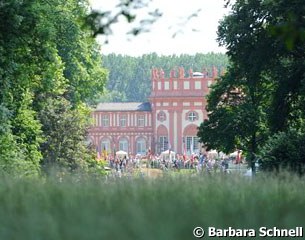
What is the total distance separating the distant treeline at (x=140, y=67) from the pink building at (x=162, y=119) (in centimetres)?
3963

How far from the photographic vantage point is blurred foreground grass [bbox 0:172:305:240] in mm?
7070

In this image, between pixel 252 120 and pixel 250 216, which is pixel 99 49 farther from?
pixel 250 216

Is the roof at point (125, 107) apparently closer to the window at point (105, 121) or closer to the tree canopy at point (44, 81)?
the window at point (105, 121)

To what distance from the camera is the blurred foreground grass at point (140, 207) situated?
707 cm

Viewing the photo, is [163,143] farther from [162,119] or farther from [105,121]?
[105,121]

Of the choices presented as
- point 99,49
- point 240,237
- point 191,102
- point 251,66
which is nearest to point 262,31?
point 251,66

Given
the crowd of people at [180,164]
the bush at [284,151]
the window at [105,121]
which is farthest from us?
the window at [105,121]

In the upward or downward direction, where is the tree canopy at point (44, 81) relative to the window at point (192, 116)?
downward

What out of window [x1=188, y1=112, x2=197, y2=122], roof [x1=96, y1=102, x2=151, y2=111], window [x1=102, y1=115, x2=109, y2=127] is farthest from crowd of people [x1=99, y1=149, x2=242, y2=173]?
window [x1=102, y1=115, x2=109, y2=127]

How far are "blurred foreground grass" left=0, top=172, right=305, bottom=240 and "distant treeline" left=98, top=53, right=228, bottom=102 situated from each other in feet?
506

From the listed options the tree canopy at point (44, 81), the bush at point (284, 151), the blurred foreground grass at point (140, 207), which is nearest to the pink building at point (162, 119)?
the tree canopy at point (44, 81)

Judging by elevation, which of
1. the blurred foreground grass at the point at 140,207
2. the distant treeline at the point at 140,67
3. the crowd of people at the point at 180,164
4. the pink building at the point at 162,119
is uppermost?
the distant treeline at the point at 140,67

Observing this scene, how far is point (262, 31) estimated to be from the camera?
3162 centimetres

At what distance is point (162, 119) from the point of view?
11819 cm
